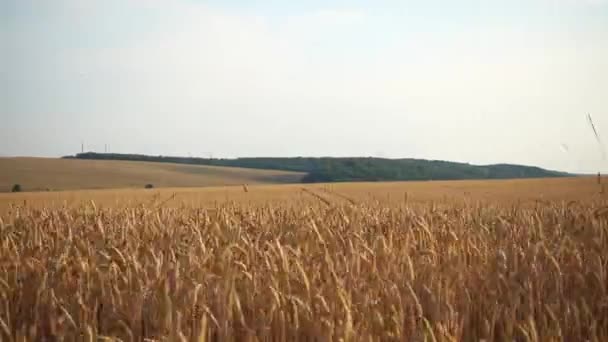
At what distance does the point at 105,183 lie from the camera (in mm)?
36406

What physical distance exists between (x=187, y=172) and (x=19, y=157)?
14166 mm

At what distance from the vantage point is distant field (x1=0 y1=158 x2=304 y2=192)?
35031mm

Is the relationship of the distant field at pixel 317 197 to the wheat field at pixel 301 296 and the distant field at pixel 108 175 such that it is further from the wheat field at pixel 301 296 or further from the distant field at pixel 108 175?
the distant field at pixel 108 175

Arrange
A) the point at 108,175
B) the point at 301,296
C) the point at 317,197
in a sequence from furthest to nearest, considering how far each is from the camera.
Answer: the point at 108,175
the point at 317,197
the point at 301,296

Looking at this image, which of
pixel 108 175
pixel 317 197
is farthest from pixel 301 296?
pixel 108 175

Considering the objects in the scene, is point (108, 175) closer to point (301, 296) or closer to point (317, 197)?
point (317, 197)

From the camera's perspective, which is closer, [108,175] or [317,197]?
[317,197]

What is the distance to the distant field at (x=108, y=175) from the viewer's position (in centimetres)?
3503

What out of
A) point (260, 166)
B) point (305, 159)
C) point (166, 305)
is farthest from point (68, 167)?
point (166, 305)

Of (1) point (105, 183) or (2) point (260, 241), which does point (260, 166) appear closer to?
(1) point (105, 183)

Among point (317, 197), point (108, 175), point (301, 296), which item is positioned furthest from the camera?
point (108, 175)

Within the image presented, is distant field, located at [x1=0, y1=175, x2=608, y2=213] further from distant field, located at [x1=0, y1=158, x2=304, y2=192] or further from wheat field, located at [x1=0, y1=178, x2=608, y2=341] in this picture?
distant field, located at [x1=0, y1=158, x2=304, y2=192]

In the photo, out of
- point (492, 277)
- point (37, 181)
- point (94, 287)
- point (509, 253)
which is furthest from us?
point (37, 181)

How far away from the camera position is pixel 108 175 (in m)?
39.9
